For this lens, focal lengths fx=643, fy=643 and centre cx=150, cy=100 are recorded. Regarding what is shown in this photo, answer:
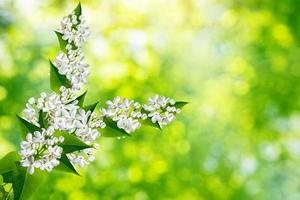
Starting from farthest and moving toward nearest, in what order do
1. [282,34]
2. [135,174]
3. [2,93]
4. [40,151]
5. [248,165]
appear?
[248,165] < [282,34] < [135,174] < [2,93] < [40,151]

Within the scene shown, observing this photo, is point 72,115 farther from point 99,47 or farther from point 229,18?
point 229,18

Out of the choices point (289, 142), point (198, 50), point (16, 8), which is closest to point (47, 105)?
point (16, 8)

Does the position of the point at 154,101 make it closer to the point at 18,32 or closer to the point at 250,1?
the point at 18,32

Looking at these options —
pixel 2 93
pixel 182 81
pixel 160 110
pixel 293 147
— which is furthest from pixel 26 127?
pixel 293 147

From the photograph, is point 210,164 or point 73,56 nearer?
point 73,56

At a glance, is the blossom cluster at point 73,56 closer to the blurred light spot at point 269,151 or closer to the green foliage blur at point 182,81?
the green foliage blur at point 182,81

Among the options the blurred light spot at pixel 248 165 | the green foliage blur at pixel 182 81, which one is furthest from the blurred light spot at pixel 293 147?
the blurred light spot at pixel 248 165

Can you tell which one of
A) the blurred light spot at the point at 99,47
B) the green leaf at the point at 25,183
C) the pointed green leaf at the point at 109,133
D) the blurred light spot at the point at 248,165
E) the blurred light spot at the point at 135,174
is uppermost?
the blurred light spot at the point at 99,47

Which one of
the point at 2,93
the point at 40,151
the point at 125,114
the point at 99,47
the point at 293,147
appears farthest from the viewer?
the point at 293,147
